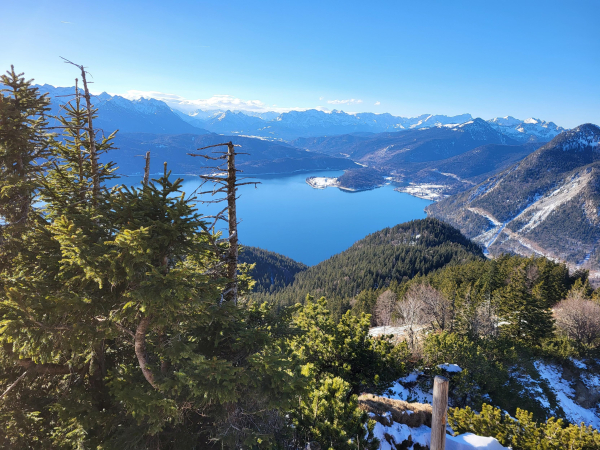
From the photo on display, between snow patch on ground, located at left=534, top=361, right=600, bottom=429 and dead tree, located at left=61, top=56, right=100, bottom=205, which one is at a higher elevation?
dead tree, located at left=61, top=56, right=100, bottom=205

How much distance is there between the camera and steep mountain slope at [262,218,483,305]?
104562 mm

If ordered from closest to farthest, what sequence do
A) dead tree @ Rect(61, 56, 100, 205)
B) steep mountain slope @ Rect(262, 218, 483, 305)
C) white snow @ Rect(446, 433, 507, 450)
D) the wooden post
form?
the wooden post, white snow @ Rect(446, 433, 507, 450), dead tree @ Rect(61, 56, 100, 205), steep mountain slope @ Rect(262, 218, 483, 305)

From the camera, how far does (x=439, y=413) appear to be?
3.46m

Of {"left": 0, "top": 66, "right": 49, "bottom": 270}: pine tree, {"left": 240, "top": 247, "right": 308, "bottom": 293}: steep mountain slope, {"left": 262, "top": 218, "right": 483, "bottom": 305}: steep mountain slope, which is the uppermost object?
{"left": 0, "top": 66, "right": 49, "bottom": 270}: pine tree

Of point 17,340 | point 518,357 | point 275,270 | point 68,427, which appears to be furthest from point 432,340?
point 275,270

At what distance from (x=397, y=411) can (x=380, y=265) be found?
354 ft

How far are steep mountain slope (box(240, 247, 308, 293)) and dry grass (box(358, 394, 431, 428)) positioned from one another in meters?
114

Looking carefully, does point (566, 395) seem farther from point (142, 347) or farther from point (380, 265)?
point (380, 265)

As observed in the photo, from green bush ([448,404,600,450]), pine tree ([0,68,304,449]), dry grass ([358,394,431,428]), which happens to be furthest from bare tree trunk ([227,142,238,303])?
green bush ([448,404,600,450])

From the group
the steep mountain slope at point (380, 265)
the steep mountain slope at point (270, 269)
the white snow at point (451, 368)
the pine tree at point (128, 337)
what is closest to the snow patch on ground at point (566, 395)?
the white snow at point (451, 368)

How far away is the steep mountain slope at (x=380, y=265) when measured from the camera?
104562mm

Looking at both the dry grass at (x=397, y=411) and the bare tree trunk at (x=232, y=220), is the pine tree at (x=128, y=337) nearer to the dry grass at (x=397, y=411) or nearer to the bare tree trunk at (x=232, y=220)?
the bare tree trunk at (x=232, y=220)

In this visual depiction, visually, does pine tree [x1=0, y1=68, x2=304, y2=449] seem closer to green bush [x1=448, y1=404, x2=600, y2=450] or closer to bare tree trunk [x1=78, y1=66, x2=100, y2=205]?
bare tree trunk [x1=78, y1=66, x2=100, y2=205]

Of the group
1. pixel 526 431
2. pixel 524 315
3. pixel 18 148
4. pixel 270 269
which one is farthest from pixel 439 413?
pixel 270 269
